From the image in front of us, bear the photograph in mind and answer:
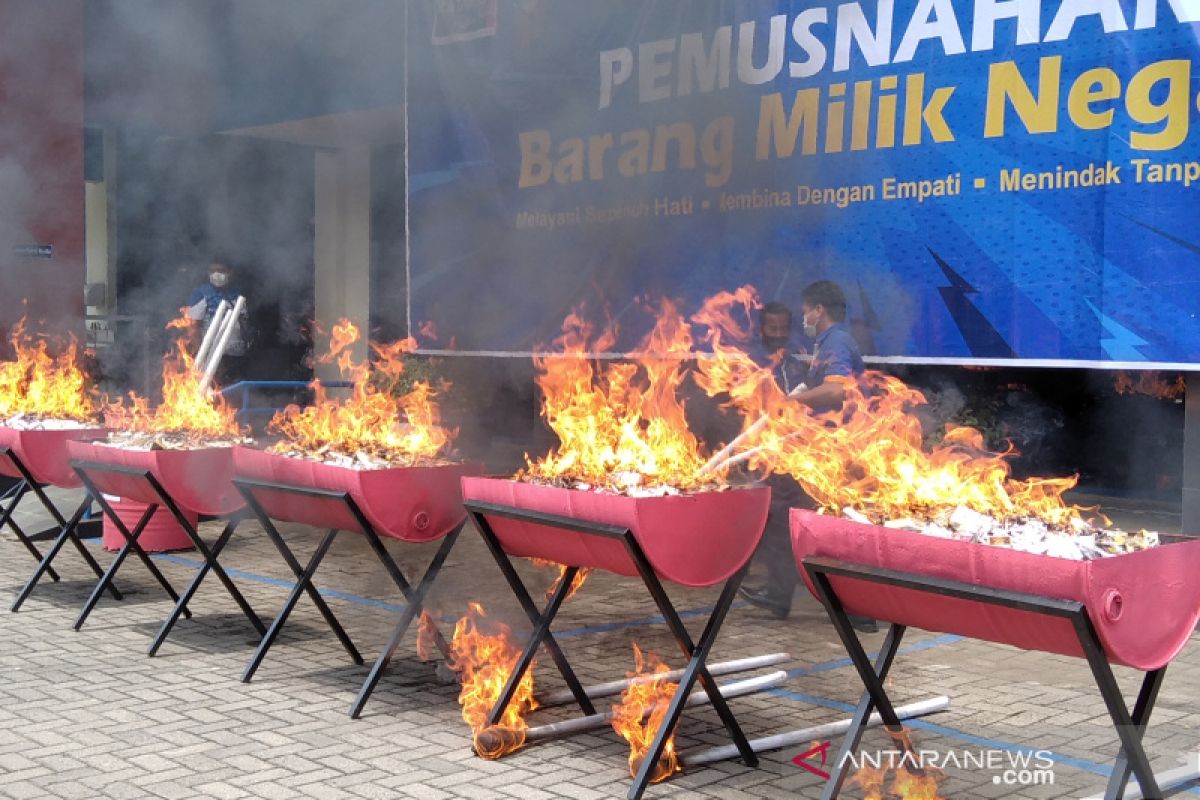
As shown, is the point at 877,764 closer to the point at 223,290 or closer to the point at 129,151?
the point at 223,290

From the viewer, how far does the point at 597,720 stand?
4207mm

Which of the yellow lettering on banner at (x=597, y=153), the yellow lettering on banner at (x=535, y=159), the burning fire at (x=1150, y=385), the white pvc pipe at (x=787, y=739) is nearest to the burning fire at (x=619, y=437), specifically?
the white pvc pipe at (x=787, y=739)

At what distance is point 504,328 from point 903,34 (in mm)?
3373

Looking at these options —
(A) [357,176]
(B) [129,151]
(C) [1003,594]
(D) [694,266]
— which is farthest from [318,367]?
(C) [1003,594]

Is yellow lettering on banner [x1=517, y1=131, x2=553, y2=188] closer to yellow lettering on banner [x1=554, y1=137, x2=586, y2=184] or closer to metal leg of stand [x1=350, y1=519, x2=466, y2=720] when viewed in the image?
yellow lettering on banner [x1=554, y1=137, x2=586, y2=184]

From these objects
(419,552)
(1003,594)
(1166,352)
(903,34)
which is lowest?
(419,552)

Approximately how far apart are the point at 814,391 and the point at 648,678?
5.84 feet

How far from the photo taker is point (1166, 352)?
538 cm

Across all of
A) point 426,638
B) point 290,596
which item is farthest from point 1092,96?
point 290,596

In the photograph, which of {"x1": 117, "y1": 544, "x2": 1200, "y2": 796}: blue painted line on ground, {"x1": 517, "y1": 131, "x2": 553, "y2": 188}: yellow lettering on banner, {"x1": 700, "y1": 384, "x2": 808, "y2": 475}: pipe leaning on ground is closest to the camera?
{"x1": 117, "y1": 544, "x2": 1200, "y2": 796}: blue painted line on ground

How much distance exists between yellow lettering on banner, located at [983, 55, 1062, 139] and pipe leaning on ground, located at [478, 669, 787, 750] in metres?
2.81

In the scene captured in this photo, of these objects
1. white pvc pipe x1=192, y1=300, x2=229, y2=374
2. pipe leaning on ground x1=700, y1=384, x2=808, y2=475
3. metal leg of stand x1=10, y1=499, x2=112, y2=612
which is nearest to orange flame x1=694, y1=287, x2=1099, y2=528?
pipe leaning on ground x1=700, y1=384, x2=808, y2=475

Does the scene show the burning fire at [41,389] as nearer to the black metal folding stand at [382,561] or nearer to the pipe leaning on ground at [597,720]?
the black metal folding stand at [382,561]

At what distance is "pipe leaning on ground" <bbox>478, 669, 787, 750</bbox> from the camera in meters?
3.97
